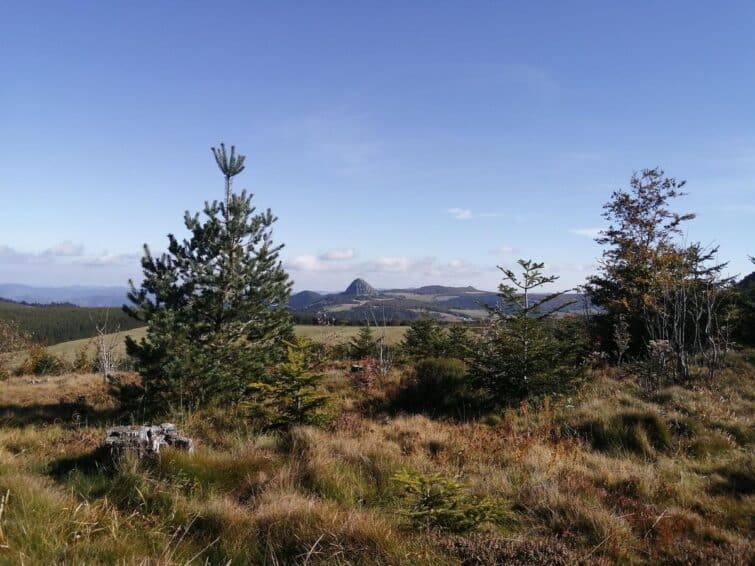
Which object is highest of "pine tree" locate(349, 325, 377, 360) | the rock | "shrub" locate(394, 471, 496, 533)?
the rock

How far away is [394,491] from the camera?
15.5 feet

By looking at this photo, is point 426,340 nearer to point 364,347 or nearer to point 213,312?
Answer: point 364,347

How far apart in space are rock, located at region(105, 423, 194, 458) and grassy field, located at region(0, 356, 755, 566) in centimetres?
29

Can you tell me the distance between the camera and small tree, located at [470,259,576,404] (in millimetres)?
9625

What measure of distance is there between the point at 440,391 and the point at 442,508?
763cm

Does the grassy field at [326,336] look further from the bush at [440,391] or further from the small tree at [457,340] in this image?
the small tree at [457,340]

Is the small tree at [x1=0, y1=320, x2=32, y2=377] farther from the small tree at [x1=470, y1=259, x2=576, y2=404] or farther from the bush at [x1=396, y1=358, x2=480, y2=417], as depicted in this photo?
the small tree at [x1=470, y1=259, x2=576, y2=404]

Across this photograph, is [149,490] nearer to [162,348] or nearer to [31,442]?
[31,442]

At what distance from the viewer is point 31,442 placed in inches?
277

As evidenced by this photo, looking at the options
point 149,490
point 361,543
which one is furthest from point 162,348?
point 361,543

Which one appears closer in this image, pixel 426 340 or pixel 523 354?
pixel 523 354

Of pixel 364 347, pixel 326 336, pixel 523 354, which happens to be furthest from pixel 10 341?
pixel 523 354

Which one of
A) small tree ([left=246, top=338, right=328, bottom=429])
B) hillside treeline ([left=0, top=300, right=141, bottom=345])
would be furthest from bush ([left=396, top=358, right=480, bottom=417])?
hillside treeline ([left=0, top=300, right=141, bottom=345])

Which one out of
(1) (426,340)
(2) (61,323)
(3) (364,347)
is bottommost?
(2) (61,323)
